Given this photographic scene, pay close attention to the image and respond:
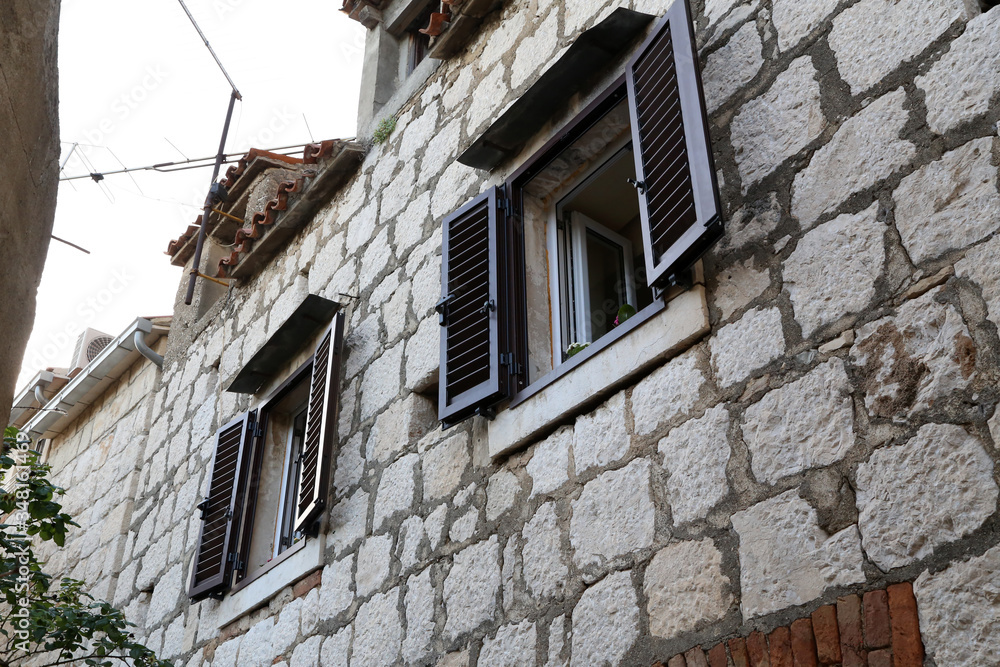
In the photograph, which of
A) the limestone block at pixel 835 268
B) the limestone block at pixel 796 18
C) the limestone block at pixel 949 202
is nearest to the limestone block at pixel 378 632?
the limestone block at pixel 835 268

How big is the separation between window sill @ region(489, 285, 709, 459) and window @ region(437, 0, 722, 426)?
0.05 metres

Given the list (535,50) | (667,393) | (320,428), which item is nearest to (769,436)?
(667,393)

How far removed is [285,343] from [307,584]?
1656mm

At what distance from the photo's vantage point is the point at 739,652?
2760mm

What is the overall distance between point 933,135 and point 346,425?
332 cm

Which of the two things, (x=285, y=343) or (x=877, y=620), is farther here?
(x=285, y=343)

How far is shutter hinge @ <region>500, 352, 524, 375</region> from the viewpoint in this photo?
4082mm

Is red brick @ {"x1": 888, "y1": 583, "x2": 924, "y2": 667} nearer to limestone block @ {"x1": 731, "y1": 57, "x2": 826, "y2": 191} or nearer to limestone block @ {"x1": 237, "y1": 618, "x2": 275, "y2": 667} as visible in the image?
limestone block @ {"x1": 731, "y1": 57, "x2": 826, "y2": 191}

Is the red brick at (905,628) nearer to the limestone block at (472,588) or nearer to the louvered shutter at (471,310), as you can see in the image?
the limestone block at (472,588)

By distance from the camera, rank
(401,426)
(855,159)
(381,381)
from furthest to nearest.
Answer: (381,381)
(401,426)
(855,159)

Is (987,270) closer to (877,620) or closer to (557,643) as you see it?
(877,620)

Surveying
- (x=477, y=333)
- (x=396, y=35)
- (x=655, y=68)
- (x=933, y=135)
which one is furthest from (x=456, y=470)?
(x=396, y=35)

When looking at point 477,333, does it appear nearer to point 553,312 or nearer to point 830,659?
point 553,312

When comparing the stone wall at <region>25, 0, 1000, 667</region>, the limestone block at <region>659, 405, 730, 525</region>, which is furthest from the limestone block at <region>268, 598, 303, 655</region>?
the limestone block at <region>659, 405, 730, 525</region>
